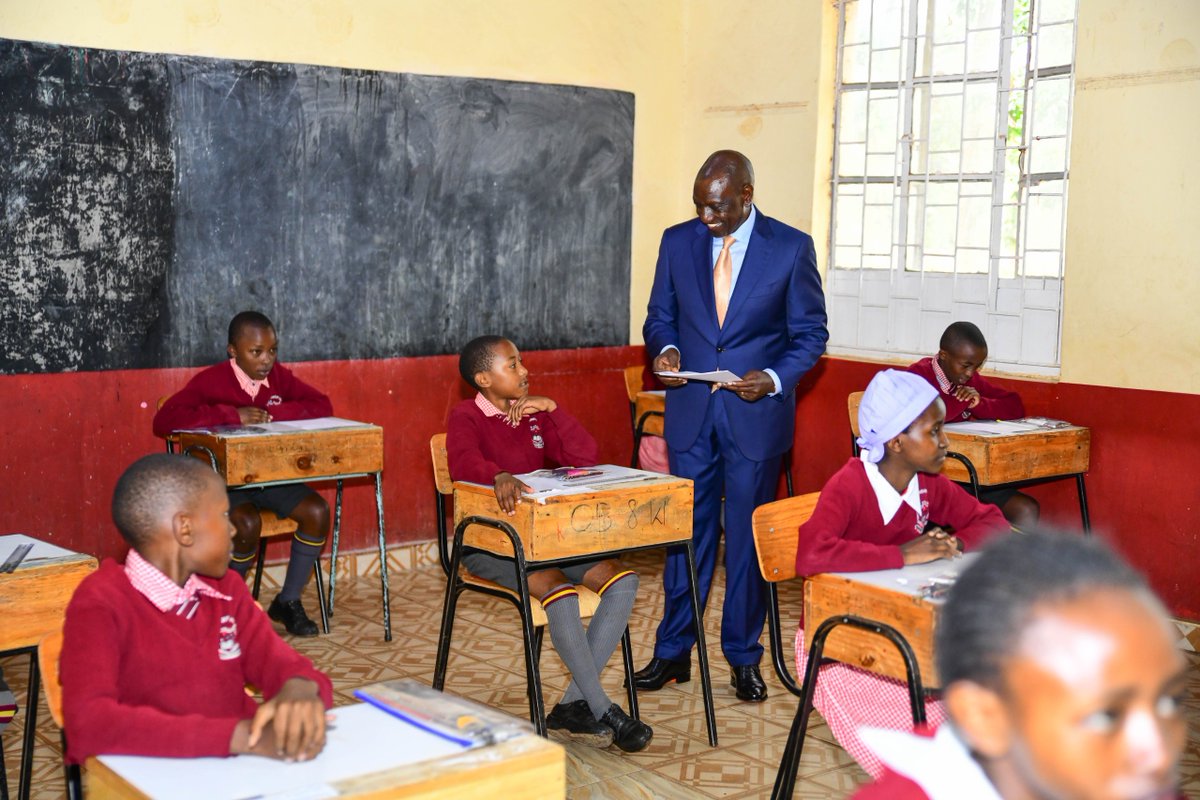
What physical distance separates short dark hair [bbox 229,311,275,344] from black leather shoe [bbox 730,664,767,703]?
2.29 meters

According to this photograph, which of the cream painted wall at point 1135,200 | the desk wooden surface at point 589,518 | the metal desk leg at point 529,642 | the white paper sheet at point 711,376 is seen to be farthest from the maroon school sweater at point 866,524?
the cream painted wall at point 1135,200

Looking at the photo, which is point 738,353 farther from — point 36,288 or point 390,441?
point 36,288

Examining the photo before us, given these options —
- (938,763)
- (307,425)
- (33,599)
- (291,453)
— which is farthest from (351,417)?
(938,763)

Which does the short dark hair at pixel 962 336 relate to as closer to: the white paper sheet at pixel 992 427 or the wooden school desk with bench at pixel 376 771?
the white paper sheet at pixel 992 427

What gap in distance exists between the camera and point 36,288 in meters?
5.04

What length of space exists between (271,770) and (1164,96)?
4.47 meters

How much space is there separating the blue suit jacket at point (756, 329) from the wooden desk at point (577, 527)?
527 millimetres

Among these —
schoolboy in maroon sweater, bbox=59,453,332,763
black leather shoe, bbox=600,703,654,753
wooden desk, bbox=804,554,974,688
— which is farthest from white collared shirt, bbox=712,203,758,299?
schoolboy in maroon sweater, bbox=59,453,332,763

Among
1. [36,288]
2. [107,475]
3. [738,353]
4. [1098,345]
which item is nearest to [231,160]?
[36,288]

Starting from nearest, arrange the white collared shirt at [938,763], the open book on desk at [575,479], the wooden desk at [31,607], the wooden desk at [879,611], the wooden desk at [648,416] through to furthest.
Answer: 1. the white collared shirt at [938,763]
2. the wooden desk at [879,611]
3. the wooden desk at [31,607]
4. the open book on desk at [575,479]
5. the wooden desk at [648,416]

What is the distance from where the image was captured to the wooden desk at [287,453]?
14.9 feet

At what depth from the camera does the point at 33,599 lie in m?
2.84

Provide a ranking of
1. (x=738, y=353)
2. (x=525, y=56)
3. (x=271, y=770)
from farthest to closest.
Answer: (x=525, y=56)
(x=738, y=353)
(x=271, y=770)

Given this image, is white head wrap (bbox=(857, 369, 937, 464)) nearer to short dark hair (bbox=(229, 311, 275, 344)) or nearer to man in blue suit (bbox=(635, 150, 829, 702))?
man in blue suit (bbox=(635, 150, 829, 702))
